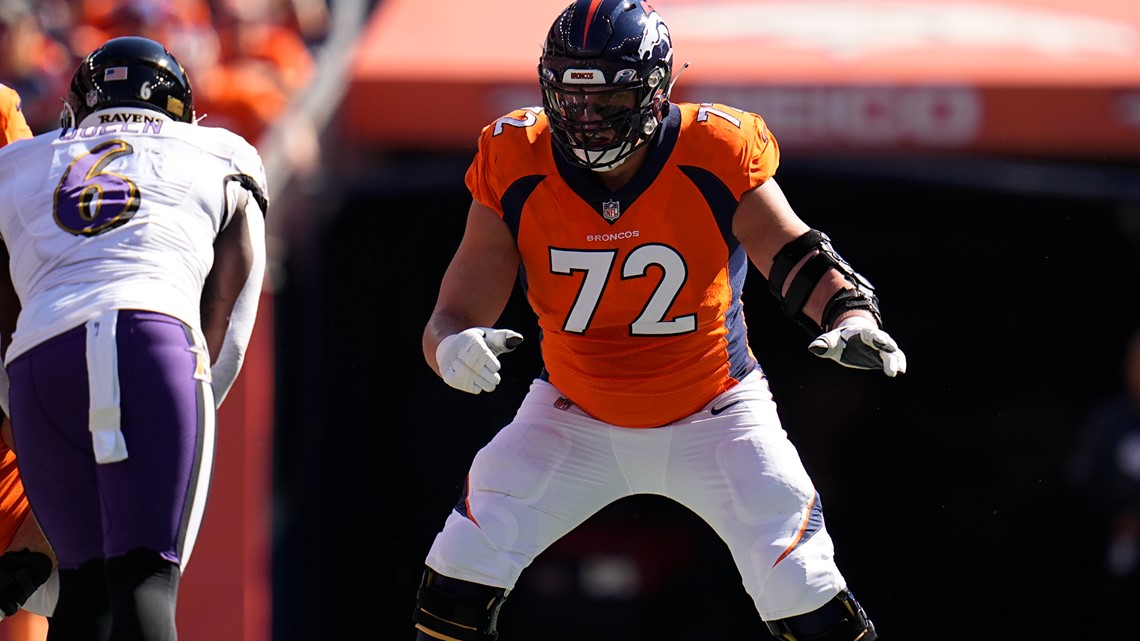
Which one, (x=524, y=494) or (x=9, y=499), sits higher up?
(x=524, y=494)

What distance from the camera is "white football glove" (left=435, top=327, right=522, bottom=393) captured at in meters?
3.70

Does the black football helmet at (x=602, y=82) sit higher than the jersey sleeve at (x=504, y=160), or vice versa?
the black football helmet at (x=602, y=82)

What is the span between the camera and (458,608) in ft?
13.3

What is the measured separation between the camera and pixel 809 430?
9.28 meters

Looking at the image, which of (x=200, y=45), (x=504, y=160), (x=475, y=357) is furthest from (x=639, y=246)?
(x=200, y=45)

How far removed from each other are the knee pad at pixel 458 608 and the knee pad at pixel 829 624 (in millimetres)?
695

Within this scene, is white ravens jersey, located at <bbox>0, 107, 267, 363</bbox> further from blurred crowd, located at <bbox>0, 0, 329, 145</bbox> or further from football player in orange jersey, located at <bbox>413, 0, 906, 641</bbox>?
blurred crowd, located at <bbox>0, 0, 329, 145</bbox>

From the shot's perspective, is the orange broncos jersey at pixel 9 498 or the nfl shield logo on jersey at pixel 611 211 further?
the orange broncos jersey at pixel 9 498

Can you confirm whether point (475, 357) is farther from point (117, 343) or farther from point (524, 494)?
point (117, 343)

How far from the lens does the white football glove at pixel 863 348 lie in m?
3.78

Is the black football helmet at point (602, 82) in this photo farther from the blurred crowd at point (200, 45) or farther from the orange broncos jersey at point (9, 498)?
the blurred crowd at point (200, 45)

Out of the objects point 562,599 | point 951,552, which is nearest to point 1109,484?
point 951,552

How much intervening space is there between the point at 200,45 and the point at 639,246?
501cm

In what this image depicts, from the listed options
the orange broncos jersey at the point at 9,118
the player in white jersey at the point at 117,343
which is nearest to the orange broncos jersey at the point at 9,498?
the player in white jersey at the point at 117,343
